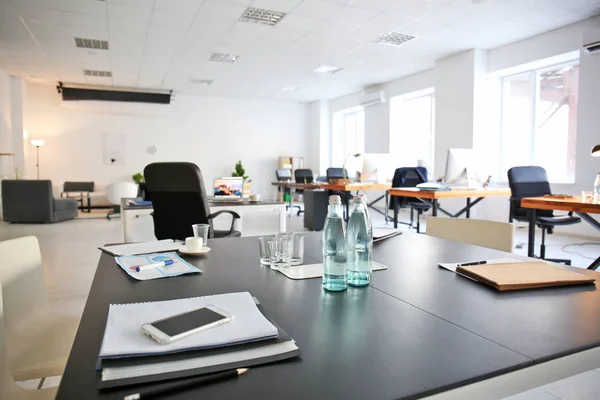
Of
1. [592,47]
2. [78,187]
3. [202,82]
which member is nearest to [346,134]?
[202,82]

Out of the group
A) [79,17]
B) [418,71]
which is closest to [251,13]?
[79,17]

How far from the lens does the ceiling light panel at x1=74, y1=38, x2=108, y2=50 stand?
7.15 m

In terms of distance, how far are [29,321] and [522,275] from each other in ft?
5.25

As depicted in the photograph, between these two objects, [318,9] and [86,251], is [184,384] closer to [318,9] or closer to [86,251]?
[86,251]

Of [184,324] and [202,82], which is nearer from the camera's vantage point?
[184,324]

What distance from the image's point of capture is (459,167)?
4.91m

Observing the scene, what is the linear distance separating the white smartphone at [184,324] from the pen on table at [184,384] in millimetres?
Answer: 104

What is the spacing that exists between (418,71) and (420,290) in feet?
30.0

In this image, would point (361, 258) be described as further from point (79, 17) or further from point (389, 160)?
point (79, 17)

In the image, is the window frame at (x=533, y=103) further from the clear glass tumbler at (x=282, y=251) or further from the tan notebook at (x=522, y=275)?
the clear glass tumbler at (x=282, y=251)

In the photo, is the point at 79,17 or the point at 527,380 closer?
the point at 527,380

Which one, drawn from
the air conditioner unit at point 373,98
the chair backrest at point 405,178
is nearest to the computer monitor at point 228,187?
the chair backrest at point 405,178

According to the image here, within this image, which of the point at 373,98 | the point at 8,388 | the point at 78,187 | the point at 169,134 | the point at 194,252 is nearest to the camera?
the point at 8,388

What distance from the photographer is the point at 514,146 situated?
7867 mm
